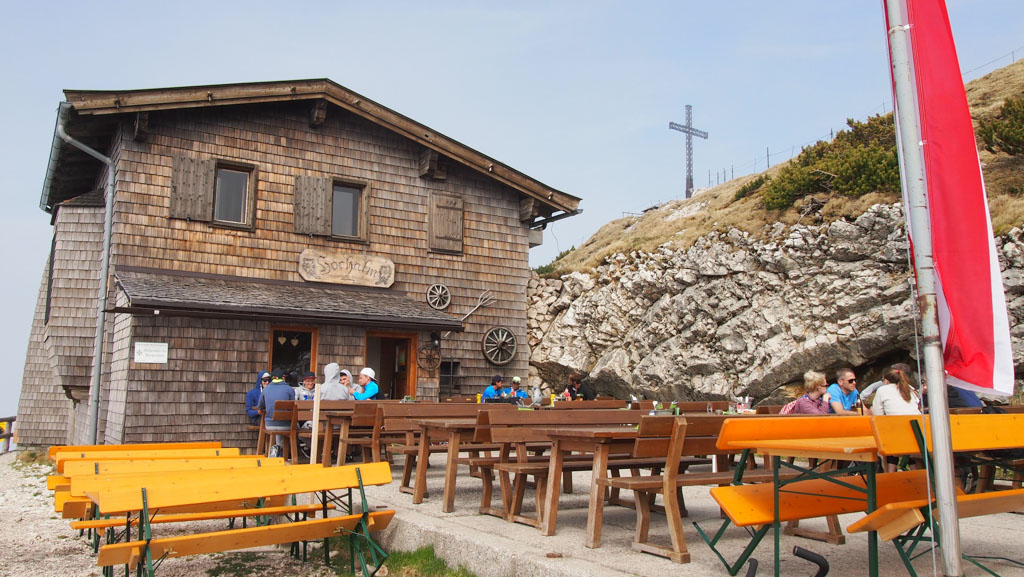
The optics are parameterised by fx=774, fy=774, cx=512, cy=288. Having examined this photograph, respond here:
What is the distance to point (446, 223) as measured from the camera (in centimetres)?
1612

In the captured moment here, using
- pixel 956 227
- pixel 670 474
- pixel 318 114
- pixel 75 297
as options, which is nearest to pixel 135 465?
pixel 670 474

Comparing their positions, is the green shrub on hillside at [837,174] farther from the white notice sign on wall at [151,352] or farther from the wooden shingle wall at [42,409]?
the wooden shingle wall at [42,409]

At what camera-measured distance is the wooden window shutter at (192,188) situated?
13.5 m

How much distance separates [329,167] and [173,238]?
10.6 ft

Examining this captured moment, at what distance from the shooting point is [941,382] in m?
3.37

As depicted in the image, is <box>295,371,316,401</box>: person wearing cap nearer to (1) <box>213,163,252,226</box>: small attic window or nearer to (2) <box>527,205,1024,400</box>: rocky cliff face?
(1) <box>213,163,252,226</box>: small attic window

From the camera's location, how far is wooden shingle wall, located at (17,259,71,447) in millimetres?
16219

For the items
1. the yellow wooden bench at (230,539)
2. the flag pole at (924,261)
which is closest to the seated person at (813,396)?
the yellow wooden bench at (230,539)

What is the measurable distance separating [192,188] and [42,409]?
6634mm

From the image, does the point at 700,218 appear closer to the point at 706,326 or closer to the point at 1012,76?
the point at 706,326

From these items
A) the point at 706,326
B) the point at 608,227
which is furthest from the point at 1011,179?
the point at 608,227

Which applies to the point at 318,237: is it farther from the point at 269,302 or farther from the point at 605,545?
the point at 605,545

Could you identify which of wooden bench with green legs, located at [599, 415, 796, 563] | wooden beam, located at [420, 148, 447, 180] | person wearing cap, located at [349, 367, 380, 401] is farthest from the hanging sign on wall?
wooden bench with green legs, located at [599, 415, 796, 563]

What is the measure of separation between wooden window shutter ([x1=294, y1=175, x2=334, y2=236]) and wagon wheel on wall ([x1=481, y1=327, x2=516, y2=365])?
3907 mm
